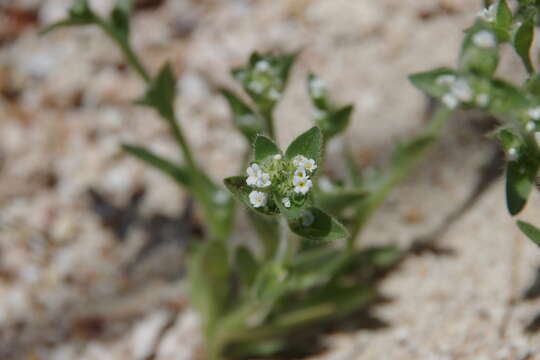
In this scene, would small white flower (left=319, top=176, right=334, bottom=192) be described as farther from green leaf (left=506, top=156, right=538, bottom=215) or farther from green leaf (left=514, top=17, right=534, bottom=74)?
green leaf (left=514, top=17, right=534, bottom=74)

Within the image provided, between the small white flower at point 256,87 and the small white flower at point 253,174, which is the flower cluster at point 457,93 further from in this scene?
the small white flower at point 253,174

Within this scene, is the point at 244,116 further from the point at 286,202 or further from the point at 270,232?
the point at 286,202

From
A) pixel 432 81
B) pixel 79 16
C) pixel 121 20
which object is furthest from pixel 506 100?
pixel 79 16

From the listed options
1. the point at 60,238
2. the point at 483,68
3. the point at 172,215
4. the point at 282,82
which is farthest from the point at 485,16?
the point at 60,238

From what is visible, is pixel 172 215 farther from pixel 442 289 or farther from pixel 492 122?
pixel 492 122

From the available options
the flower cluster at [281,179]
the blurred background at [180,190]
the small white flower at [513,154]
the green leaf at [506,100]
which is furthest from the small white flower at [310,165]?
the blurred background at [180,190]

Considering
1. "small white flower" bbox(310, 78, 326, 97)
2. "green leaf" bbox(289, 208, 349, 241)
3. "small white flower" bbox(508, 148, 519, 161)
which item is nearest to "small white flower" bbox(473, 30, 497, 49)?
"small white flower" bbox(508, 148, 519, 161)
